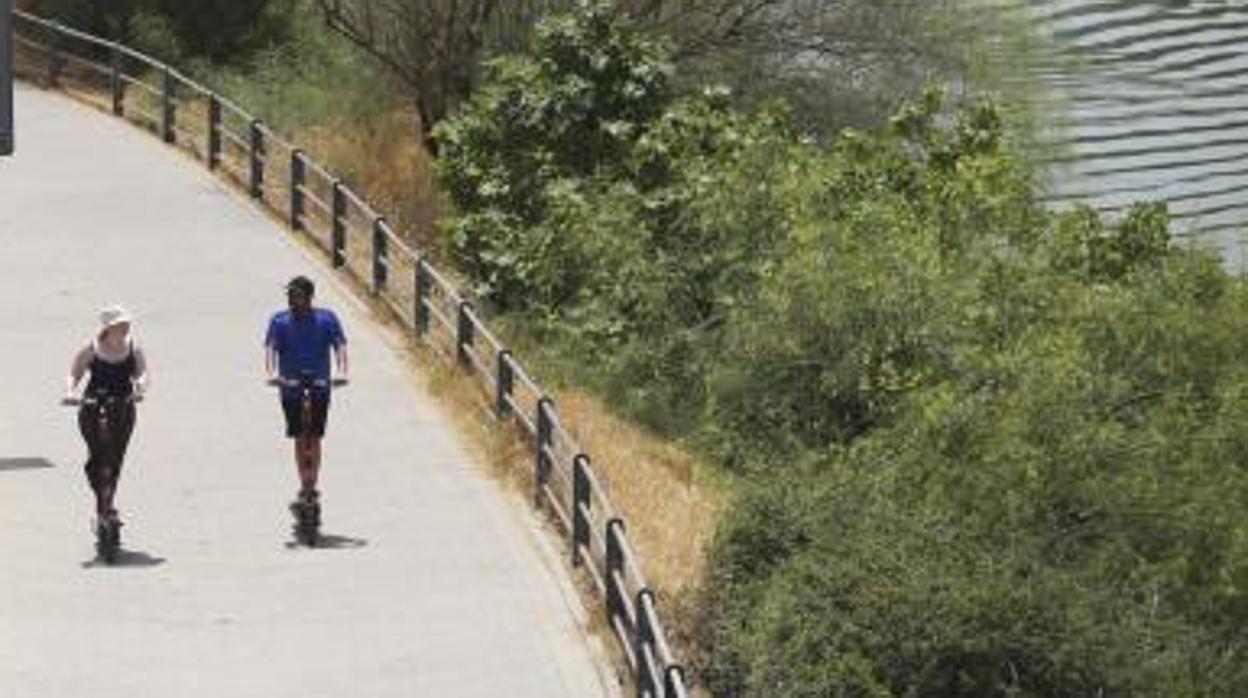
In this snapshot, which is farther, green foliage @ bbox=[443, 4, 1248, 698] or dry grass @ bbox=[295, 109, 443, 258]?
dry grass @ bbox=[295, 109, 443, 258]

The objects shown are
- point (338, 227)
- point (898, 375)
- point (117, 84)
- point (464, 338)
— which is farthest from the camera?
point (117, 84)

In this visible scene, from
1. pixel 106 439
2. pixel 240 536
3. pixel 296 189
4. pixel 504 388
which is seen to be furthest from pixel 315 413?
pixel 296 189

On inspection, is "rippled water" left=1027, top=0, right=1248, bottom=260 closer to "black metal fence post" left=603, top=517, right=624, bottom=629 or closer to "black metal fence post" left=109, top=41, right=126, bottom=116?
"black metal fence post" left=109, top=41, right=126, bottom=116

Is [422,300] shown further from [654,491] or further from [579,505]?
[579,505]

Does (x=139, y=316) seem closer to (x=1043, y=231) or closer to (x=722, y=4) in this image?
(x=1043, y=231)

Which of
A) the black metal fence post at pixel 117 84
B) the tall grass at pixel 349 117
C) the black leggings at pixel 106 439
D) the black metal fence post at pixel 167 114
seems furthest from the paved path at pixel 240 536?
the black metal fence post at pixel 117 84

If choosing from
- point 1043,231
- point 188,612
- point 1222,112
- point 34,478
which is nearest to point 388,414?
point 34,478

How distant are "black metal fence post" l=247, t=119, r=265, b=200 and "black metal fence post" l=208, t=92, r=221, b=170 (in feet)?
3.16

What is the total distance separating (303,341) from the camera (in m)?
15.9

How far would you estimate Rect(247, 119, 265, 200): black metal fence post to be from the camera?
90.8ft

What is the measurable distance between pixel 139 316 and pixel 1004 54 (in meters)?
16.8

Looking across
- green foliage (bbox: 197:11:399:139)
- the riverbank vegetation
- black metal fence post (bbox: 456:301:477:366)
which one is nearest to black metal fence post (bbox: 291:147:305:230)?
the riverbank vegetation

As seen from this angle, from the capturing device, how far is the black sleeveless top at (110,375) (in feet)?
50.2

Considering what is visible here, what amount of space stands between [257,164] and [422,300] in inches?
268
